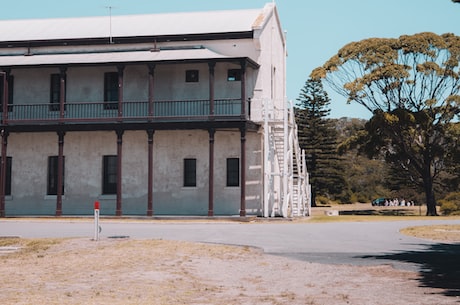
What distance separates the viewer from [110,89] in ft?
114

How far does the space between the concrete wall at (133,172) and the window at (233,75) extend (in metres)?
2.47

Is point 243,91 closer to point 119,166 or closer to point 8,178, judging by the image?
point 119,166

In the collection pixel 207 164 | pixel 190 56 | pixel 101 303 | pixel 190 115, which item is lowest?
pixel 101 303

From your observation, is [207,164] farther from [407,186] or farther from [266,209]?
[407,186]

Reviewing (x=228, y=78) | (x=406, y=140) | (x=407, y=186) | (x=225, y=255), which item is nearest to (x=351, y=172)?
(x=407, y=186)

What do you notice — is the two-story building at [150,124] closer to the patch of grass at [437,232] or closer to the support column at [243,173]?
the support column at [243,173]

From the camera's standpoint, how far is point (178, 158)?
33250mm

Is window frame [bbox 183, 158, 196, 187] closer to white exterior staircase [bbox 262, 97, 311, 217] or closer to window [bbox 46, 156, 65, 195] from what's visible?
white exterior staircase [bbox 262, 97, 311, 217]

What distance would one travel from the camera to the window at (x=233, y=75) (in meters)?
33.3

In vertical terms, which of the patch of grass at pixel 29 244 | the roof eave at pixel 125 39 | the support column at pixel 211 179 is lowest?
the patch of grass at pixel 29 244

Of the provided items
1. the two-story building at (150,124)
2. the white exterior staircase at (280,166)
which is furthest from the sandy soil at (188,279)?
the two-story building at (150,124)

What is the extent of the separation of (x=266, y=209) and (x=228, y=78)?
644 cm

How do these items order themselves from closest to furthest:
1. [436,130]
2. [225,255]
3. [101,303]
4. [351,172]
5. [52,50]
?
[101,303] < [225,255] < [52,50] < [436,130] < [351,172]

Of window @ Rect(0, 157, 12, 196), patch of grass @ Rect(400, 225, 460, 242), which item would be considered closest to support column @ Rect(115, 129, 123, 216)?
window @ Rect(0, 157, 12, 196)
